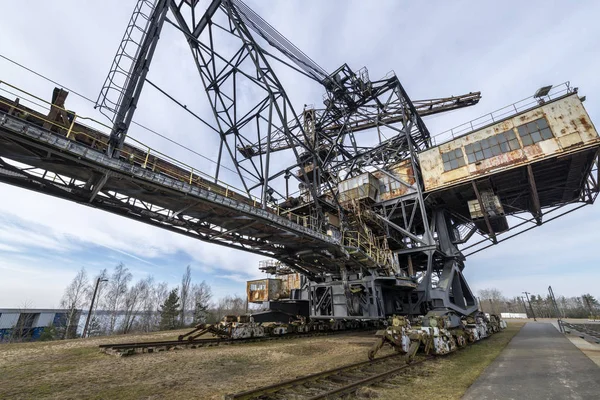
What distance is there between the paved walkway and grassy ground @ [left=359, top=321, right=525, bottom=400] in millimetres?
271

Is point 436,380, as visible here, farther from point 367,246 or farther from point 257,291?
point 257,291

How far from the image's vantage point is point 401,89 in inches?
894

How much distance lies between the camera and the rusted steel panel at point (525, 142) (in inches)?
571

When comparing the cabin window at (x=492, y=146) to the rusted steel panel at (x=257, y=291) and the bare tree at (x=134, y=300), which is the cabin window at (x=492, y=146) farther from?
the bare tree at (x=134, y=300)

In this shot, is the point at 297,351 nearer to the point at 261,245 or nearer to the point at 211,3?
the point at 261,245

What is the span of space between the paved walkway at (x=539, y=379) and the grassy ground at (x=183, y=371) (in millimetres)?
435

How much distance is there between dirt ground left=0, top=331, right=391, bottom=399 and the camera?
5.70 metres

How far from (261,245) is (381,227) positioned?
10108 mm

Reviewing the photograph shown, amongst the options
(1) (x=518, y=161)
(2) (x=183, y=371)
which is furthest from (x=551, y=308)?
(2) (x=183, y=371)

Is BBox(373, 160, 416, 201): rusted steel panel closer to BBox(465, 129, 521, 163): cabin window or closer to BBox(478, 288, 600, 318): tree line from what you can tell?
BBox(465, 129, 521, 163): cabin window

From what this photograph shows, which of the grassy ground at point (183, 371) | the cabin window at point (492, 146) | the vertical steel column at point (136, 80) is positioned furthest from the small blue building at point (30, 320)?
the cabin window at point (492, 146)

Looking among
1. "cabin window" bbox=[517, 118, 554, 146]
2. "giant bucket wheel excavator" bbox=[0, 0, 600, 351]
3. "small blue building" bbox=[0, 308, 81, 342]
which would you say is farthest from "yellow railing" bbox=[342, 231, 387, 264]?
"small blue building" bbox=[0, 308, 81, 342]

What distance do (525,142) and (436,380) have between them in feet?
51.6

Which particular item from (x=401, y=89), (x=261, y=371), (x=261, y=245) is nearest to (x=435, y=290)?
(x=261, y=245)
